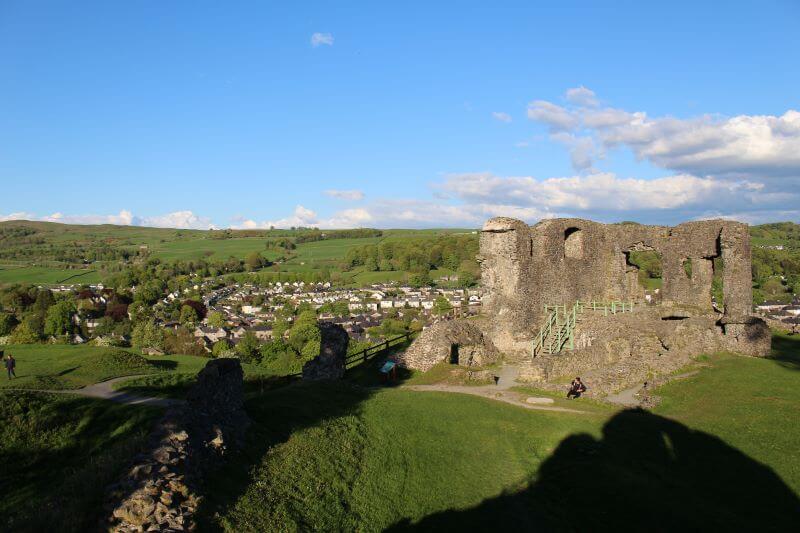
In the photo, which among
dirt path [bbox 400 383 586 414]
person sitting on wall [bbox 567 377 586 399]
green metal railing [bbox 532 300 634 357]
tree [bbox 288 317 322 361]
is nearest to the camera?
dirt path [bbox 400 383 586 414]

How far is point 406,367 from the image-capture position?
29359 millimetres

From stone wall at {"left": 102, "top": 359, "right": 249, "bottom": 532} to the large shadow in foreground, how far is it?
13.6ft

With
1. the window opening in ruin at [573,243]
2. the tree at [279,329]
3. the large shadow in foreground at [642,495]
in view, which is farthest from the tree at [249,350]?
the large shadow in foreground at [642,495]

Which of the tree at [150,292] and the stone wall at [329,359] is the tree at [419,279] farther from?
the stone wall at [329,359]

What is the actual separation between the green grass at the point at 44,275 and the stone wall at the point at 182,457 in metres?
147

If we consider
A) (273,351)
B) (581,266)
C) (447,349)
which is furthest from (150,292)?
(581,266)

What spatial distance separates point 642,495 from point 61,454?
15429 mm

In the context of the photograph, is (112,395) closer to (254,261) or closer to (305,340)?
(305,340)

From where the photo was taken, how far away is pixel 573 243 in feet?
117

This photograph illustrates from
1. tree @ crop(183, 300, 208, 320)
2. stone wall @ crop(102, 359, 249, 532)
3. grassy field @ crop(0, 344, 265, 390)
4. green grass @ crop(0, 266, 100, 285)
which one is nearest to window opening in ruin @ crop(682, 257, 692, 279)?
grassy field @ crop(0, 344, 265, 390)

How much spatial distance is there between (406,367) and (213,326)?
78.4 metres

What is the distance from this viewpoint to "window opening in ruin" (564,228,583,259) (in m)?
35.3

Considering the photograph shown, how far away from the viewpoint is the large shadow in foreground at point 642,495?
36.5 ft

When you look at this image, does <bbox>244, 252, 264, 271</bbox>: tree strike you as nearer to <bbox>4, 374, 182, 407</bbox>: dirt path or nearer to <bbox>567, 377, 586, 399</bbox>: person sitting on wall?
<bbox>4, 374, 182, 407</bbox>: dirt path
